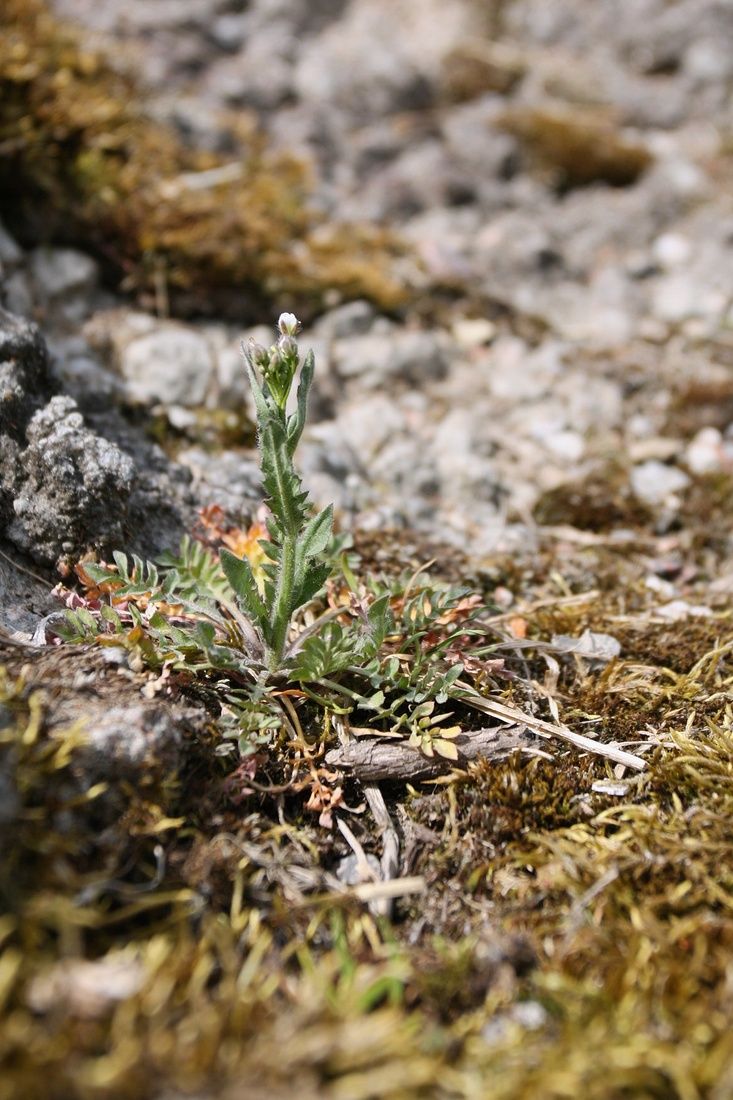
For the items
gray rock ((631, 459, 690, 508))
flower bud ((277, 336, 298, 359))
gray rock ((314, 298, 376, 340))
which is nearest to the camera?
flower bud ((277, 336, 298, 359))

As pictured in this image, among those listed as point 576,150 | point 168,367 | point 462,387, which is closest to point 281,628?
point 168,367

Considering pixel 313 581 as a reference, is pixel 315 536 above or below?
above

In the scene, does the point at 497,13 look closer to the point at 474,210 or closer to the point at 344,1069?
the point at 474,210

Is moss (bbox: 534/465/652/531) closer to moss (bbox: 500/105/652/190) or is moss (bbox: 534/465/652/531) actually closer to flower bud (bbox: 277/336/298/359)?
flower bud (bbox: 277/336/298/359)

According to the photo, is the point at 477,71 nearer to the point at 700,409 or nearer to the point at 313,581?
the point at 700,409

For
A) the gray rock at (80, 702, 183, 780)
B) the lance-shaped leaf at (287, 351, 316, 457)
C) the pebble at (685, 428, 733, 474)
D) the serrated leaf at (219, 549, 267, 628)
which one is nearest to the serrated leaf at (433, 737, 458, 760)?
the serrated leaf at (219, 549, 267, 628)

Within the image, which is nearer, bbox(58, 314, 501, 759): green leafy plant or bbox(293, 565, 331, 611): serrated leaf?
bbox(58, 314, 501, 759): green leafy plant
